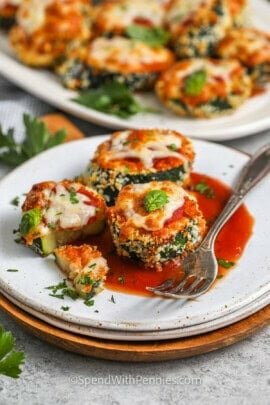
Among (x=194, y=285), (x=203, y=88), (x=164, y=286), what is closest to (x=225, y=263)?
(x=194, y=285)

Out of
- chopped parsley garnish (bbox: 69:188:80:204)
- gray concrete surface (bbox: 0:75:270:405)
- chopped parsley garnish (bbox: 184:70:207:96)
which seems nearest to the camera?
gray concrete surface (bbox: 0:75:270:405)

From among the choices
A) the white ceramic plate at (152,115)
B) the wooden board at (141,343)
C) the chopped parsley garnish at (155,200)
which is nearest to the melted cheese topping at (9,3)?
the white ceramic plate at (152,115)

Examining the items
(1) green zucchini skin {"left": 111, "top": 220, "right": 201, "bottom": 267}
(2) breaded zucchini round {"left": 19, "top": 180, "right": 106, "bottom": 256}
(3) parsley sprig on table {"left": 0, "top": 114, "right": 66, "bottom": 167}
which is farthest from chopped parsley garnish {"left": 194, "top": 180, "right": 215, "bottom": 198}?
(3) parsley sprig on table {"left": 0, "top": 114, "right": 66, "bottom": 167}

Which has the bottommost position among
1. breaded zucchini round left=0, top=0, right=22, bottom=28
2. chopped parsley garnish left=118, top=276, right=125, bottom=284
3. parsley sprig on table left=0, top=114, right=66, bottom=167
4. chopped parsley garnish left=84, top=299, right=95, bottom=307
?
breaded zucchini round left=0, top=0, right=22, bottom=28

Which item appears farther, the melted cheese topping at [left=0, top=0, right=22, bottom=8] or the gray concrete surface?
the melted cheese topping at [left=0, top=0, right=22, bottom=8]

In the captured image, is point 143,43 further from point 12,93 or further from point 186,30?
point 12,93

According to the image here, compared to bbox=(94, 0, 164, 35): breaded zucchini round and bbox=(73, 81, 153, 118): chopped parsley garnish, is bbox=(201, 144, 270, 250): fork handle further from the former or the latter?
bbox=(94, 0, 164, 35): breaded zucchini round

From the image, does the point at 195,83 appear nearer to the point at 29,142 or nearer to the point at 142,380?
the point at 29,142
